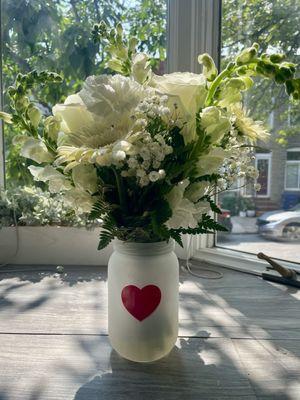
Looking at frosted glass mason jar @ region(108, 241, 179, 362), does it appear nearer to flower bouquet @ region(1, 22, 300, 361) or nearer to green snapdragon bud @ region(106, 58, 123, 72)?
flower bouquet @ region(1, 22, 300, 361)

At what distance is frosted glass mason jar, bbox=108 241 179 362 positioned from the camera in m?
0.66

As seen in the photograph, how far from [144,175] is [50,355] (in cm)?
42

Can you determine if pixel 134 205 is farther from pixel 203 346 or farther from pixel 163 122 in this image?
pixel 203 346

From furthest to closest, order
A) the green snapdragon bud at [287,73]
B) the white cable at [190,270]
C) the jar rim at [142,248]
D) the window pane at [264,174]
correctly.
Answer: the window pane at [264,174] → the white cable at [190,270] → the jar rim at [142,248] → the green snapdragon bud at [287,73]

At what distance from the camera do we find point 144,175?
0.56 metres

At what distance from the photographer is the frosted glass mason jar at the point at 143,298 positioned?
658mm

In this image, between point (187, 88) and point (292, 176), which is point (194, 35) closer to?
point (292, 176)

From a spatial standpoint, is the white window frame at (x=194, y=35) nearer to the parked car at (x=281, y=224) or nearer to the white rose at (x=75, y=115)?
the parked car at (x=281, y=224)

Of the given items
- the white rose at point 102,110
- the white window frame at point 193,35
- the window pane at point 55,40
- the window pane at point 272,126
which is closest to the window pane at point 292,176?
the window pane at point 272,126

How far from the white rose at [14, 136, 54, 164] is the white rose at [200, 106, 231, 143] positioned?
260 millimetres

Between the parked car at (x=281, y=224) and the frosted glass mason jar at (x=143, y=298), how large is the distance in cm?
70

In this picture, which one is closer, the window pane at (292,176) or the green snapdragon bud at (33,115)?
→ the green snapdragon bud at (33,115)

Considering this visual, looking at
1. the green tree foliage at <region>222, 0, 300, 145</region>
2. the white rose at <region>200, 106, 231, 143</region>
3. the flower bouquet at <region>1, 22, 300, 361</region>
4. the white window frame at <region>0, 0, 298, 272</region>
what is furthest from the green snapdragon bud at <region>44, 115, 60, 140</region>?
the green tree foliage at <region>222, 0, 300, 145</region>

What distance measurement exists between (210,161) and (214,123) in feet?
0.20
